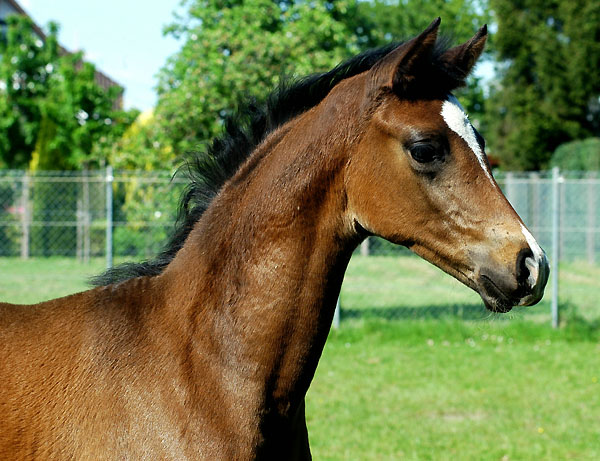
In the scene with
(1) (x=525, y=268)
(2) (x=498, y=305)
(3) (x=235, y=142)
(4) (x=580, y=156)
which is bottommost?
(2) (x=498, y=305)

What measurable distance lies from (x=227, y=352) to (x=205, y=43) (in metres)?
9.54

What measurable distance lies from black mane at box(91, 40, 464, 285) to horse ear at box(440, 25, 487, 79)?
0.04m

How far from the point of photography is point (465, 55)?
2254 millimetres

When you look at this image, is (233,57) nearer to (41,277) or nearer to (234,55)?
(234,55)

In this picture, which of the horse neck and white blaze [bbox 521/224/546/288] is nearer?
white blaze [bbox 521/224/546/288]

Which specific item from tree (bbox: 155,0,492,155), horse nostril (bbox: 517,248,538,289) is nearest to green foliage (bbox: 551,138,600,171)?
tree (bbox: 155,0,492,155)

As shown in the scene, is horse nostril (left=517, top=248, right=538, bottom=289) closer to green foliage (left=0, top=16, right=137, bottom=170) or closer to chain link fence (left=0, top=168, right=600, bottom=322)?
chain link fence (left=0, top=168, right=600, bottom=322)

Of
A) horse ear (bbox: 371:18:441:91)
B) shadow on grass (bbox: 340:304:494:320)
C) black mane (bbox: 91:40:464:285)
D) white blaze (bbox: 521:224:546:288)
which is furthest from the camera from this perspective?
shadow on grass (bbox: 340:304:494:320)

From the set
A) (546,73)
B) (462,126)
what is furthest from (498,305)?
(546,73)

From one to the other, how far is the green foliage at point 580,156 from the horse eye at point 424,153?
21021 millimetres

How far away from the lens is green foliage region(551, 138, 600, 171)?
21.5 m

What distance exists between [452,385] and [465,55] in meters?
5.25

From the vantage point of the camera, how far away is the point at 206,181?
247cm

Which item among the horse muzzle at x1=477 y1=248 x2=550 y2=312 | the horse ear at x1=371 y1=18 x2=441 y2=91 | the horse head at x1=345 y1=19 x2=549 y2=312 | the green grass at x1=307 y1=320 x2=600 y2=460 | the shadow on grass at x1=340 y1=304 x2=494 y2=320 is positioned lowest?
the green grass at x1=307 y1=320 x2=600 y2=460
